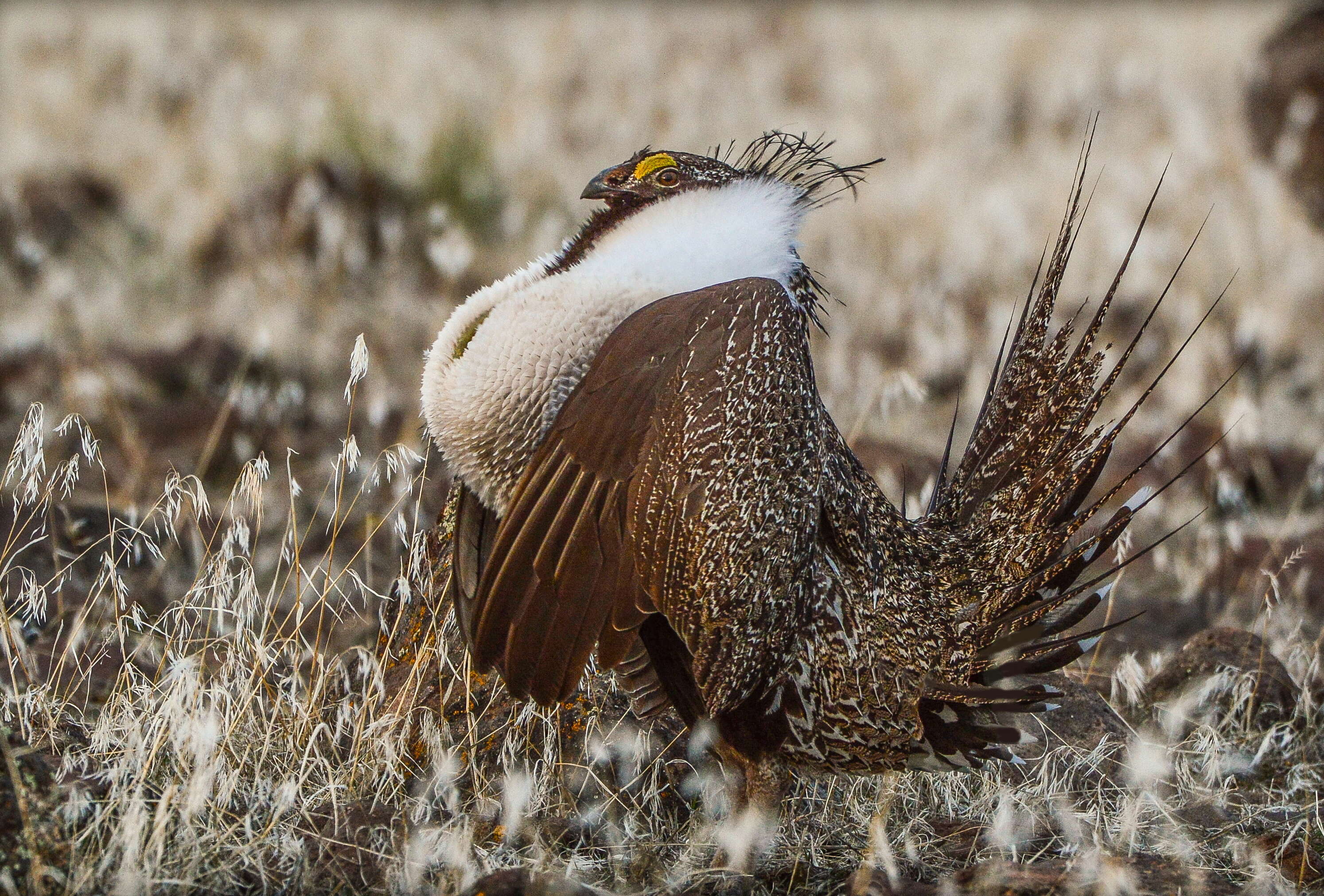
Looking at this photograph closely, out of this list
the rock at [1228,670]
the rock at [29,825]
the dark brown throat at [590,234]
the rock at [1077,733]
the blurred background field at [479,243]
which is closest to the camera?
the rock at [29,825]

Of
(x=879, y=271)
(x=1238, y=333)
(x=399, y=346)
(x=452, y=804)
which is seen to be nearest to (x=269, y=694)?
(x=452, y=804)

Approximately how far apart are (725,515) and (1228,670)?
63.4 inches

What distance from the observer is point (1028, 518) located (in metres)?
2.35

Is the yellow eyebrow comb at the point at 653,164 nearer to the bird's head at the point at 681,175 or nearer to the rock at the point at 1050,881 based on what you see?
the bird's head at the point at 681,175

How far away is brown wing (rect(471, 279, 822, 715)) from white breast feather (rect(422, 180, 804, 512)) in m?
0.07

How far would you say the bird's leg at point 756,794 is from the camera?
2227mm

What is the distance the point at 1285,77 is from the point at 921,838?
4.30 metres

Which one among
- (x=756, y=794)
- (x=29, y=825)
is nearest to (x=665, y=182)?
(x=756, y=794)

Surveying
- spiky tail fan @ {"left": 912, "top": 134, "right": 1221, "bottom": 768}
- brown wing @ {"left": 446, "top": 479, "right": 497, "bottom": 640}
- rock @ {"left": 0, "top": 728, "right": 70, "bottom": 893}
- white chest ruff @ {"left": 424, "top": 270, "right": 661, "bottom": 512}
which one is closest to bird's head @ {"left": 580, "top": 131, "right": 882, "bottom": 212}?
white chest ruff @ {"left": 424, "top": 270, "right": 661, "bottom": 512}

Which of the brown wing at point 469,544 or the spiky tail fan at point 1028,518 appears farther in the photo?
the brown wing at point 469,544

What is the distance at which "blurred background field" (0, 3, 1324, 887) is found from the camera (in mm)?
3490

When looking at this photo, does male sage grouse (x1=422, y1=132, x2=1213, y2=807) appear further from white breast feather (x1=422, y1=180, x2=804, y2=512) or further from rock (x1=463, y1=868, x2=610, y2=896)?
rock (x1=463, y1=868, x2=610, y2=896)

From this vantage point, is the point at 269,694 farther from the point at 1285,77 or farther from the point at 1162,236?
the point at 1162,236

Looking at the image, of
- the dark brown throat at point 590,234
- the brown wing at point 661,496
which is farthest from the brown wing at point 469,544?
the dark brown throat at point 590,234
